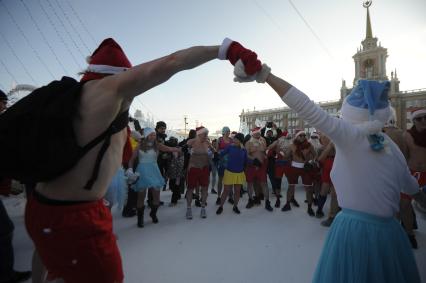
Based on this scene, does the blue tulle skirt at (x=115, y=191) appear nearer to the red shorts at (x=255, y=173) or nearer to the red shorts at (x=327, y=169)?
the red shorts at (x=255, y=173)

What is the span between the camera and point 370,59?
49.3 m

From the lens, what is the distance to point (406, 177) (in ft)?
4.89

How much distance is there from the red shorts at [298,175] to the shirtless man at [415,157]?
6.26 feet

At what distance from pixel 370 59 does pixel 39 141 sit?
61.9m

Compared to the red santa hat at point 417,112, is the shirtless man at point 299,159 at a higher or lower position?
lower

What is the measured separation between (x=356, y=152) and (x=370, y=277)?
2.25 ft


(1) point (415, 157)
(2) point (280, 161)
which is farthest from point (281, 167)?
(1) point (415, 157)

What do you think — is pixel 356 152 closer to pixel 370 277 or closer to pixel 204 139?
pixel 370 277

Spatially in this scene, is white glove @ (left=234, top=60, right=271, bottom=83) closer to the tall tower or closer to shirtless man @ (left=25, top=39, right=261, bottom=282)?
shirtless man @ (left=25, top=39, right=261, bottom=282)

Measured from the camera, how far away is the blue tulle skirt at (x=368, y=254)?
1270 millimetres

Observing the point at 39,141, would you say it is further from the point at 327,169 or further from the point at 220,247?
the point at 327,169

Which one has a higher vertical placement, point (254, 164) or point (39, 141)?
point (39, 141)

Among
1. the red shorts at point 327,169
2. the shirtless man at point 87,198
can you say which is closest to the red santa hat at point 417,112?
the red shorts at point 327,169

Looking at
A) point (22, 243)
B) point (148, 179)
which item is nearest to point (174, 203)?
point (148, 179)
